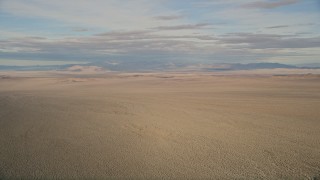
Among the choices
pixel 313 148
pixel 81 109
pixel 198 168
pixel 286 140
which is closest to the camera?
pixel 198 168

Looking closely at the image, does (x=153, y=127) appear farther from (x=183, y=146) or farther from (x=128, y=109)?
(x=128, y=109)

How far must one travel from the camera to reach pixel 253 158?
23.5 ft

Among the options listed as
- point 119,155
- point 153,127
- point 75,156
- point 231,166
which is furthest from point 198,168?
point 153,127

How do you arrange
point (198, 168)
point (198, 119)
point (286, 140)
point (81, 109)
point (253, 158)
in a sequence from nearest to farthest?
point (198, 168)
point (253, 158)
point (286, 140)
point (198, 119)
point (81, 109)

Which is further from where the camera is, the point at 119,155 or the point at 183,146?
the point at 183,146

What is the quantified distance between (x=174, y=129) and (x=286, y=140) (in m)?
3.00

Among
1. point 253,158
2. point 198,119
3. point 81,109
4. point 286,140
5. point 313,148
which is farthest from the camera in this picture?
point 81,109

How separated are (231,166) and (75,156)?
10.8ft

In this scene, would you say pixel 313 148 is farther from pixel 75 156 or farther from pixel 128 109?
pixel 128 109

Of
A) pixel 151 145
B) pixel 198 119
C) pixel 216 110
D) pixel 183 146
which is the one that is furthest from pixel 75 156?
pixel 216 110

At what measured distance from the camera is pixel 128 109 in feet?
41.5

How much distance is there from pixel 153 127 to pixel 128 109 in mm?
3058

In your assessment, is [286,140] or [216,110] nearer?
[286,140]

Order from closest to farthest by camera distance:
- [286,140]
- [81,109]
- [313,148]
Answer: [313,148] < [286,140] < [81,109]
